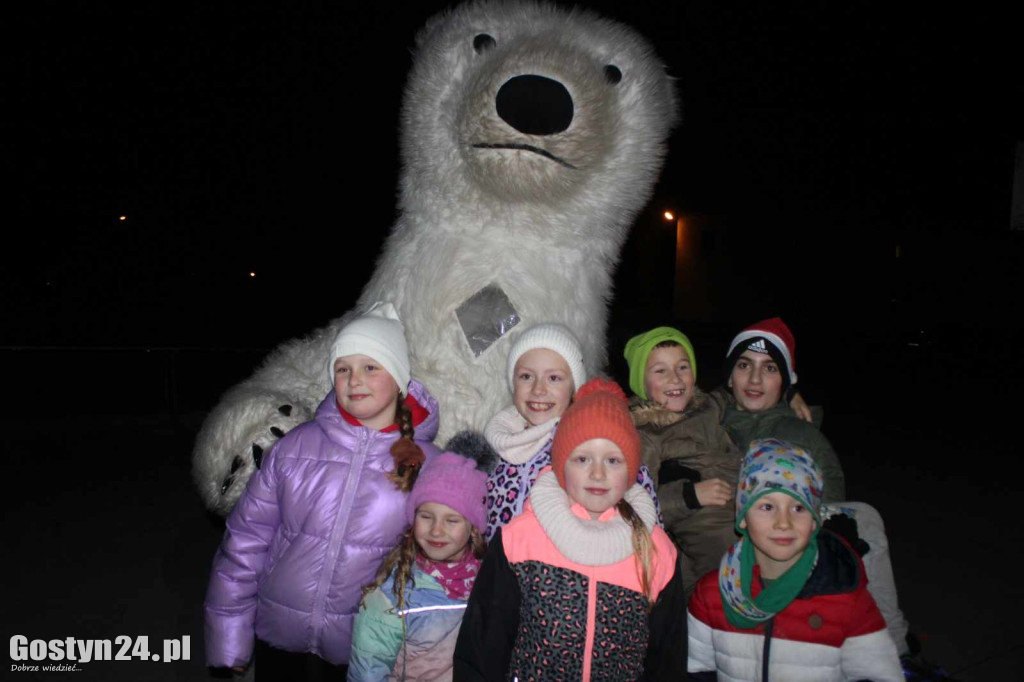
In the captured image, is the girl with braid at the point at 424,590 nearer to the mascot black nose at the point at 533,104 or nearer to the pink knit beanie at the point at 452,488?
the pink knit beanie at the point at 452,488

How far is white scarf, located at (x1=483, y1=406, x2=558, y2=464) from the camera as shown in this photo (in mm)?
1850

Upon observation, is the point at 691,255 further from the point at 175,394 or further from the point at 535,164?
the point at 535,164

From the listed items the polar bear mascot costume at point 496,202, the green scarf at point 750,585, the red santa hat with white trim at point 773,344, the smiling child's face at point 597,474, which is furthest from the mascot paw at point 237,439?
the red santa hat with white trim at point 773,344

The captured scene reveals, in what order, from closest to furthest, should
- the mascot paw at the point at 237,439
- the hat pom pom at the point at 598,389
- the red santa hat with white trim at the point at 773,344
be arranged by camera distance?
→ the hat pom pom at the point at 598,389 → the mascot paw at the point at 237,439 → the red santa hat with white trim at the point at 773,344

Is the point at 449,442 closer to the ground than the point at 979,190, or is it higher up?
closer to the ground

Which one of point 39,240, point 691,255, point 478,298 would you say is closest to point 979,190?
point 691,255

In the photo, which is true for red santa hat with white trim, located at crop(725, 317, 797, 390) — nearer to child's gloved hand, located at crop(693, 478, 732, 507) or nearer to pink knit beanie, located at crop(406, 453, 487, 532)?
child's gloved hand, located at crop(693, 478, 732, 507)

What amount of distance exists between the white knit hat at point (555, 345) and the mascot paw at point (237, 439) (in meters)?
0.78

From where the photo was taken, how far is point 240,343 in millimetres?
14234

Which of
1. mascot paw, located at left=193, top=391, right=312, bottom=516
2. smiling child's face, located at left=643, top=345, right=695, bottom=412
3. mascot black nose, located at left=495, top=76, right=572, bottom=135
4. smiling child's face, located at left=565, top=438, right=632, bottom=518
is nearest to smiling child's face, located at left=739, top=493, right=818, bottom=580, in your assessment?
smiling child's face, located at left=565, top=438, right=632, bottom=518

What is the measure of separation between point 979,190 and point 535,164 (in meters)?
12.8

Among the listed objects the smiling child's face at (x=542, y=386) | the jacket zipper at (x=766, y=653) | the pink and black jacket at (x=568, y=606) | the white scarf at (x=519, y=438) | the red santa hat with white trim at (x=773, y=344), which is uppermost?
the red santa hat with white trim at (x=773, y=344)

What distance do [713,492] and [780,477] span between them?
294 millimetres

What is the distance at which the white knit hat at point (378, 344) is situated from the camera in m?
1.94
